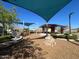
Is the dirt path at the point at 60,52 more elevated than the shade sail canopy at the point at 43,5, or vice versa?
the shade sail canopy at the point at 43,5

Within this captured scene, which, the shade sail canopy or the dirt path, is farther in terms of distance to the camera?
the dirt path

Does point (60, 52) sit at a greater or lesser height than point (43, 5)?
Answer: lesser

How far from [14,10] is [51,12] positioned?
2111 centimetres

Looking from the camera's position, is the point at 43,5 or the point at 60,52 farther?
the point at 60,52

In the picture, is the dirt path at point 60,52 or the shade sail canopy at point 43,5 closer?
the shade sail canopy at point 43,5

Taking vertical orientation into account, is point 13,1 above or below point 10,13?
below

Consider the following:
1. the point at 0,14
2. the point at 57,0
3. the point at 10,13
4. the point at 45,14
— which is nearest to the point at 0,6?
the point at 0,14

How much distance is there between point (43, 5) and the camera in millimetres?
5766

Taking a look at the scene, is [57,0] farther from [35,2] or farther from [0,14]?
[0,14]

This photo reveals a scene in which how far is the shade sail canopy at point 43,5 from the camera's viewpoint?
5.37 metres

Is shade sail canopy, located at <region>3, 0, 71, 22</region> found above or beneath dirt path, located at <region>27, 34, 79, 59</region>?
above

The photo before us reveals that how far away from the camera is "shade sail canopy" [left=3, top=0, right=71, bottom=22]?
5371 millimetres

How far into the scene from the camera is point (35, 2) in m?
5.49

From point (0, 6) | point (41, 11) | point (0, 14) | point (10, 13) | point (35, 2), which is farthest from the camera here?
point (10, 13)
